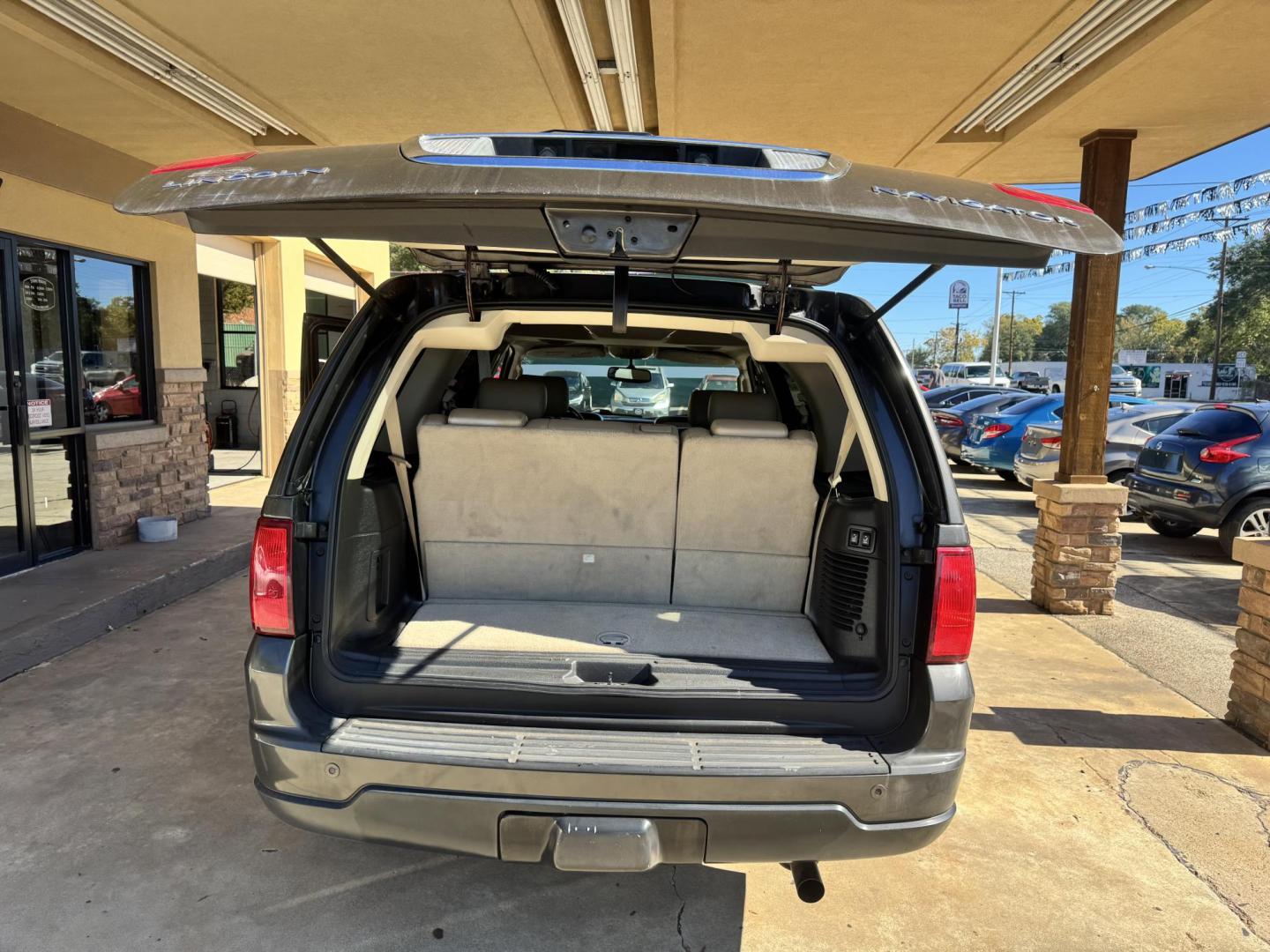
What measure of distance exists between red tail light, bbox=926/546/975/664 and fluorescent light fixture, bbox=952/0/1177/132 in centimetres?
298

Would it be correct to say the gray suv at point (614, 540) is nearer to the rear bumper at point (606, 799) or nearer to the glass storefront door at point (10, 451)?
the rear bumper at point (606, 799)

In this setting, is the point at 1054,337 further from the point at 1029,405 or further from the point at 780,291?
the point at 780,291

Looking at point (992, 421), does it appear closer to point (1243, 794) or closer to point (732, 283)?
point (1243, 794)

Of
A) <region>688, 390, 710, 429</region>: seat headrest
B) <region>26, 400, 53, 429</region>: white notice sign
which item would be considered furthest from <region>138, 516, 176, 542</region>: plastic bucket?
<region>688, 390, 710, 429</region>: seat headrest

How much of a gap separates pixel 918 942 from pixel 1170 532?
7975 mm

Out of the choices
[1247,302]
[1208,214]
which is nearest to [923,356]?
[1247,302]

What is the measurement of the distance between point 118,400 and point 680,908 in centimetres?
651

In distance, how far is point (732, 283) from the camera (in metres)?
2.73

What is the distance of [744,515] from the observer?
9.73 ft

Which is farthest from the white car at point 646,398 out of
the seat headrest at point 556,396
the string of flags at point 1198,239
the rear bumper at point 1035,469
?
the string of flags at point 1198,239

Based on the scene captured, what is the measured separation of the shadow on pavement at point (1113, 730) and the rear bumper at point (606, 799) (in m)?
2.10

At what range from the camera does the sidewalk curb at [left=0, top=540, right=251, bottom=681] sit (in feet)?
14.0

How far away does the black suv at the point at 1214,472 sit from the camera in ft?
23.1

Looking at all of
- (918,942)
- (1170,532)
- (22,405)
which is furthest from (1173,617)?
(22,405)
